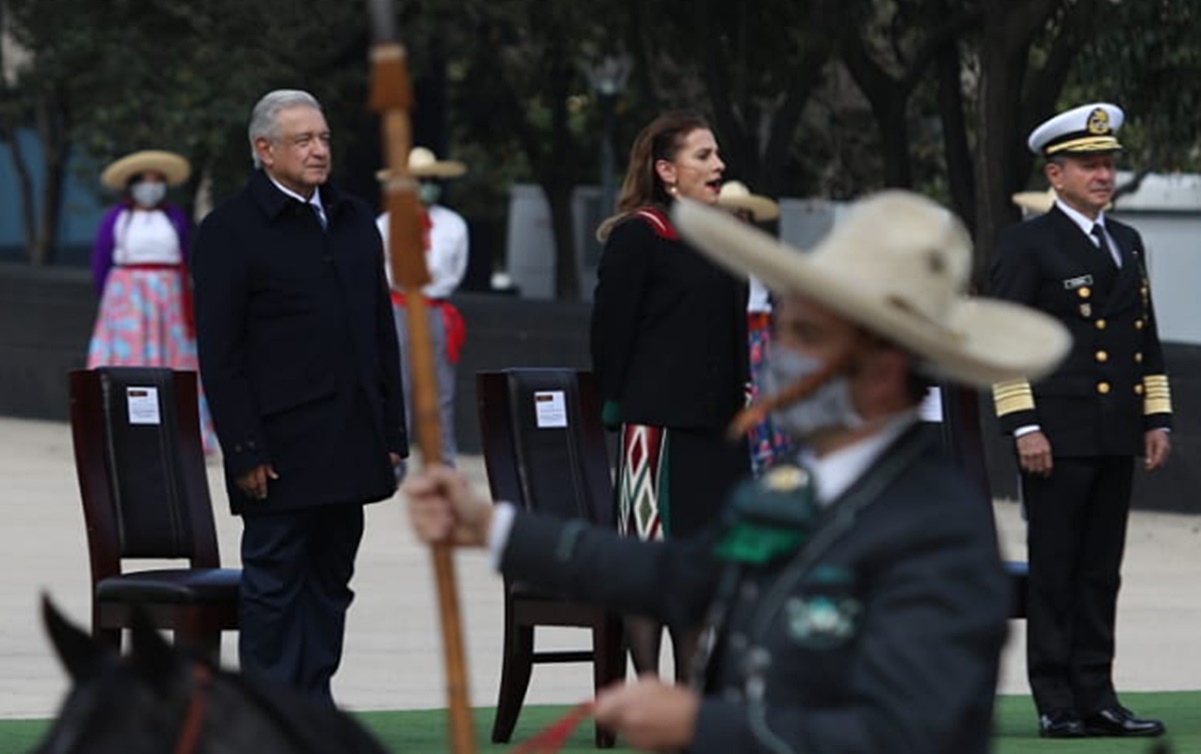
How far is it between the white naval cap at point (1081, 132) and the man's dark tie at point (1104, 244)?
24 centimetres

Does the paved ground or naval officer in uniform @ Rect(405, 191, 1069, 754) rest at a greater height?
naval officer in uniform @ Rect(405, 191, 1069, 754)

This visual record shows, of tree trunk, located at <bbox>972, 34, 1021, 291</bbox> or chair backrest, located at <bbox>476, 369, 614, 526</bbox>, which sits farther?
tree trunk, located at <bbox>972, 34, 1021, 291</bbox>

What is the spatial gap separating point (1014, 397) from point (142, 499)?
7.90 feet

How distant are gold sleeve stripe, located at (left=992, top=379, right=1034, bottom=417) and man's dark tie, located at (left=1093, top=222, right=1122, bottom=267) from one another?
42 centimetres

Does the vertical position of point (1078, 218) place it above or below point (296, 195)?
below

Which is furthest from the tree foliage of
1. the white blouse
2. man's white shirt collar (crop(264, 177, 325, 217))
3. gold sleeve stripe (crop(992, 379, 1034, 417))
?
man's white shirt collar (crop(264, 177, 325, 217))

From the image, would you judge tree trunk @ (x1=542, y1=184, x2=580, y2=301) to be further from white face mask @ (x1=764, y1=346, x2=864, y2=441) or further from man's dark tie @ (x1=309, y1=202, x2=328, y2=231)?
white face mask @ (x1=764, y1=346, x2=864, y2=441)

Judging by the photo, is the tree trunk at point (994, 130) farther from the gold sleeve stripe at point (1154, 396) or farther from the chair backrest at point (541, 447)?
the chair backrest at point (541, 447)

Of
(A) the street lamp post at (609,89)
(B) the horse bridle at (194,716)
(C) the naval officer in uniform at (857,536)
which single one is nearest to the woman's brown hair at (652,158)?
(C) the naval officer in uniform at (857,536)

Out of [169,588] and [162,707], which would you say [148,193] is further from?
[162,707]

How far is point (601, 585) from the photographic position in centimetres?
388

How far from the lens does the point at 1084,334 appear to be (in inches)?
366

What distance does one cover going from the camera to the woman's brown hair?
339 inches

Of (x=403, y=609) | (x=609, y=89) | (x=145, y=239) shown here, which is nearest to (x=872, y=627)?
(x=403, y=609)
